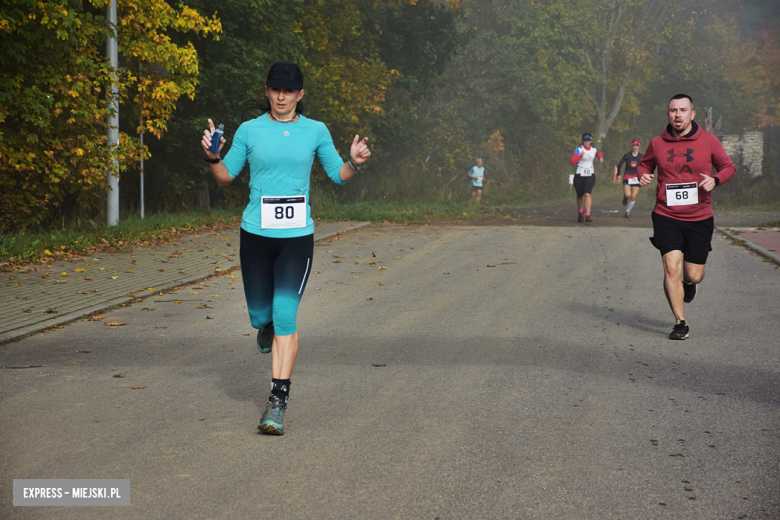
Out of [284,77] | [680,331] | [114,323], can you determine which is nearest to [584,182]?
[680,331]

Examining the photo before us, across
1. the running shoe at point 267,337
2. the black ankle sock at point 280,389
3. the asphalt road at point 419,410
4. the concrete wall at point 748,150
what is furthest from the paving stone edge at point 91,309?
the concrete wall at point 748,150

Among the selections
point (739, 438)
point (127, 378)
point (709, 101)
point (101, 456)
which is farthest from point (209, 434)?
point (709, 101)

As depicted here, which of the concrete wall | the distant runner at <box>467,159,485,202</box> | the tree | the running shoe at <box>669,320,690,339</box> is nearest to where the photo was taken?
the running shoe at <box>669,320,690,339</box>

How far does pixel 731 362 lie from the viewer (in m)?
6.47

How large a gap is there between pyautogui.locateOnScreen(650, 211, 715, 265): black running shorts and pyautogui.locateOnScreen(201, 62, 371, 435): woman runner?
3.87 metres

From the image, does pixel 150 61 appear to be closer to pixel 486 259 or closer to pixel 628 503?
pixel 486 259

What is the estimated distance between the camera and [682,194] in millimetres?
7574

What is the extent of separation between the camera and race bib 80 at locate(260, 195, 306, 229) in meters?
4.82

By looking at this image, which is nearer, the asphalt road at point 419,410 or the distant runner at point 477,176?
the asphalt road at point 419,410

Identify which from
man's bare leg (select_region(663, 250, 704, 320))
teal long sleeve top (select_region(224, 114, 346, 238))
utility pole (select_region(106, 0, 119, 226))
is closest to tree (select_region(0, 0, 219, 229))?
utility pole (select_region(106, 0, 119, 226))

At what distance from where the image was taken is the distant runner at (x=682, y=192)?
750cm

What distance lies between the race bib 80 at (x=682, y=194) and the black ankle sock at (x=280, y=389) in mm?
4505

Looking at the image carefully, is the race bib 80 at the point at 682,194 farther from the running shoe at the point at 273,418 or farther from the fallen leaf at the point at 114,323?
the fallen leaf at the point at 114,323

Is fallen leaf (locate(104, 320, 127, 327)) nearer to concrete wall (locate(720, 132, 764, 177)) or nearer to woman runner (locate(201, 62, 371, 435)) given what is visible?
woman runner (locate(201, 62, 371, 435))
